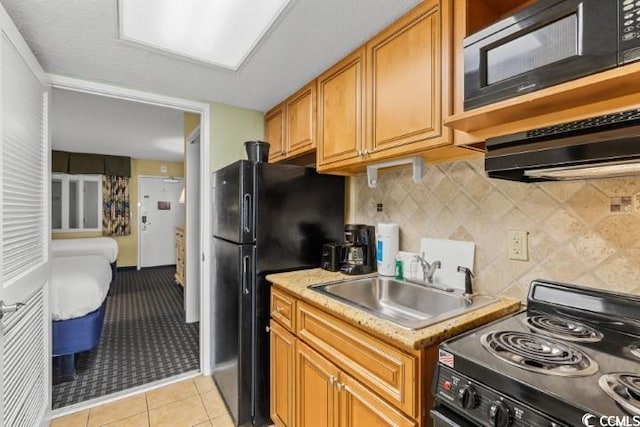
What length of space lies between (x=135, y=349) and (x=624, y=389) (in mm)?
3256

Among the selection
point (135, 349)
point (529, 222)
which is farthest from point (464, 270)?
point (135, 349)

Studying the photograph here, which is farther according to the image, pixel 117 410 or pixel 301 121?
pixel 301 121

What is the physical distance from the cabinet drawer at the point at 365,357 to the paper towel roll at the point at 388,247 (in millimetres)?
563

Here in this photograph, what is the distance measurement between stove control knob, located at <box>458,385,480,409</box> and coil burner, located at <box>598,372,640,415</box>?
27cm

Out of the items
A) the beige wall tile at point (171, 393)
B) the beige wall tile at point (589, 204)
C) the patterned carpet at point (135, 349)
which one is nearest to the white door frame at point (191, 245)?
the patterned carpet at point (135, 349)

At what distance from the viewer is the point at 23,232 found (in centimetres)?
145

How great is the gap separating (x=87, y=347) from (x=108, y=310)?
165 centimetres

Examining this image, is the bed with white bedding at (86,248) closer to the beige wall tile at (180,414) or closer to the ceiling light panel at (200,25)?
the beige wall tile at (180,414)

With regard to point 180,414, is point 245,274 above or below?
above

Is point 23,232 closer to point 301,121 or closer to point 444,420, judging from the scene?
point 301,121

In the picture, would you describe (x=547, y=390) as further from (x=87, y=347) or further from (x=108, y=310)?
(x=108, y=310)

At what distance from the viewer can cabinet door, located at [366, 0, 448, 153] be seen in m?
1.23

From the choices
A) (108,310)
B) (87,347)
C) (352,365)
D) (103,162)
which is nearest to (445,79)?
(352,365)

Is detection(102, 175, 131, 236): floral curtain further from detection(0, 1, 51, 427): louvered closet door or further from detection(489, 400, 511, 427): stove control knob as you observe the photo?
detection(489, 400, 511, 427): stove control knob
